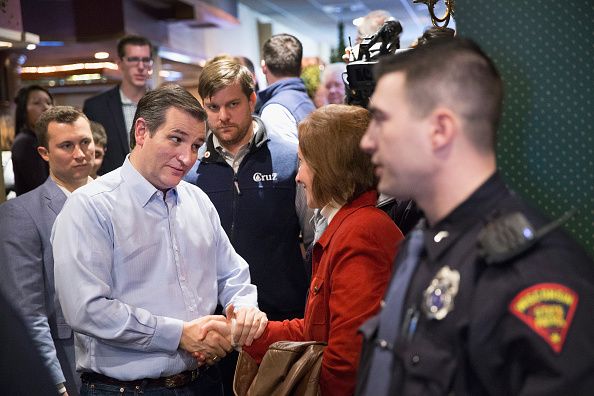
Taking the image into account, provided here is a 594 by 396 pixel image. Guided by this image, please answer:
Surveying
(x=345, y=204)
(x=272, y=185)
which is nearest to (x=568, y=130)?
(x=345, y=204)

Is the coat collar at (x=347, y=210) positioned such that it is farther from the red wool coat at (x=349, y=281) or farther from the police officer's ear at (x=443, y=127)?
the police officer's ear at (x=443, y=127)

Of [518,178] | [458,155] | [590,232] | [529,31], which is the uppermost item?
[529,31]

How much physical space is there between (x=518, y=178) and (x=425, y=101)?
1022 millimetres

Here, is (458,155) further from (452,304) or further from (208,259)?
(208,259)

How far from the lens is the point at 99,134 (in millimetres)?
4531

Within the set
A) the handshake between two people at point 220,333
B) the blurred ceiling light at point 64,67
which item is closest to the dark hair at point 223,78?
the handshake between two people at point 220,333

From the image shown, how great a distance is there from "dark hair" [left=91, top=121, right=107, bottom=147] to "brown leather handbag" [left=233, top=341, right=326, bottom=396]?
8.11 feet

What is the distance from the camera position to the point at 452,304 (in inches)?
53.7

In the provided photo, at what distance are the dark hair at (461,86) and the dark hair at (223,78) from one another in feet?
6.94

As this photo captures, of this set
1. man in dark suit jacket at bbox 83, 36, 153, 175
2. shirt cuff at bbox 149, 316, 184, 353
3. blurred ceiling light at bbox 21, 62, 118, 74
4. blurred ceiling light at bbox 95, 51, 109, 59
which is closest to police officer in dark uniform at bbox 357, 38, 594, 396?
shirt cuff at bbox 149, 316, 184, 353

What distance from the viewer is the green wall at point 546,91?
91.0 inches

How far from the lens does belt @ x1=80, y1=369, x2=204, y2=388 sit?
2.41 metres

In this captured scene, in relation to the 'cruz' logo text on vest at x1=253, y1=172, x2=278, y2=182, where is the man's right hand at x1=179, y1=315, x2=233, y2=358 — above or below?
below

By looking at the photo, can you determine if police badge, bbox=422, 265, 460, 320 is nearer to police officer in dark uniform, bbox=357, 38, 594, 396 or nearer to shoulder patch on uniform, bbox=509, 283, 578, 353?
police officer in dark uniform, bbox=357, 38, 594, 396
